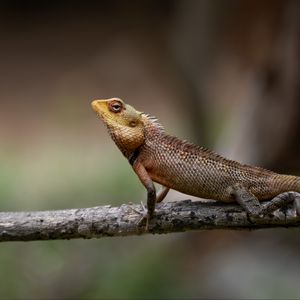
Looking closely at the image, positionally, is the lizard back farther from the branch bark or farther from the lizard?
the branch bark

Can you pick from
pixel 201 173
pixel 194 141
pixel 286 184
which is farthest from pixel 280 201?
pixel 194 141

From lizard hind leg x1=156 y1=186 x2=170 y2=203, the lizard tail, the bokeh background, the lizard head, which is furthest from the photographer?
the bokeh background

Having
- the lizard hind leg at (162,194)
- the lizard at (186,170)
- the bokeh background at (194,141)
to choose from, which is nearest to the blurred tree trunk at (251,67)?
the bokeh background at (194,141)

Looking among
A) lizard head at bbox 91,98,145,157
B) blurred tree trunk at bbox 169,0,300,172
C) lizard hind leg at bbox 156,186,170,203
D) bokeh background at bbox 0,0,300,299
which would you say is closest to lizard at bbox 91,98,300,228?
lizard head at bbox 91,98,145,157

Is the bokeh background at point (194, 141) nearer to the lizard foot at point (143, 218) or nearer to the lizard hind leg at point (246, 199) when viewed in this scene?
the lizard foot at point (143, 218)

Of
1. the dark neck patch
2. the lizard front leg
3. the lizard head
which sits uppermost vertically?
the lizard head

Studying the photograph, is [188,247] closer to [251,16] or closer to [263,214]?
[251,16]

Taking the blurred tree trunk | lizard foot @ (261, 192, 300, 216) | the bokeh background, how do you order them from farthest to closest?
the blurred tree trunk → the bokeh background → lizard foot @ (261, 192, 300, 216)

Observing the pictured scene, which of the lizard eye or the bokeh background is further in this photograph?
the bokeh background
